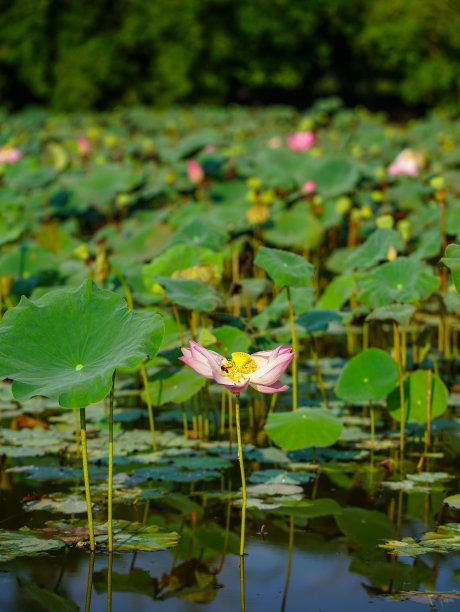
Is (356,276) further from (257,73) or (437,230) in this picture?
(257,73)

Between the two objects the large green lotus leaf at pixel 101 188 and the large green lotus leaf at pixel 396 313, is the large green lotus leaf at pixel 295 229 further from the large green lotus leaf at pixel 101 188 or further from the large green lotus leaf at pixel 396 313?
the large green lotus leaf at pixel 396 313

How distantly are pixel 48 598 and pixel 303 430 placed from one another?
2.49 ft

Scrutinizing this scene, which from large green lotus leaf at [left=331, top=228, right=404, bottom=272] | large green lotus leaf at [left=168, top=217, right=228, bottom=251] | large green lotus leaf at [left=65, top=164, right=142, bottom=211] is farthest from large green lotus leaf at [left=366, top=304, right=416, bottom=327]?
large green lotus leaf at [left=65, top=164, right=142, bottom=211]

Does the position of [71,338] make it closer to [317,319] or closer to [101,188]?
[317,319]

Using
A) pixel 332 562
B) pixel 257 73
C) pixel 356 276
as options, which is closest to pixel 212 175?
pixel 356 276

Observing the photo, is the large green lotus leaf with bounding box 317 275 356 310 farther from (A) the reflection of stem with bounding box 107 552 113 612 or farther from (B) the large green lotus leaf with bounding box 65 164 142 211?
(B) the large green lotus leaf with bounding box 65 164 142 211

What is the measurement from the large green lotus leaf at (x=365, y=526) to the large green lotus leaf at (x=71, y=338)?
606 millimetres

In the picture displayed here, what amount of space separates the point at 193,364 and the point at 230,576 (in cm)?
41

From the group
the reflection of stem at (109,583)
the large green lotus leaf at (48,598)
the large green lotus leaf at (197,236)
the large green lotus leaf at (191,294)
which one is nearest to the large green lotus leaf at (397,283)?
the large green lotus leaf at (191,294)

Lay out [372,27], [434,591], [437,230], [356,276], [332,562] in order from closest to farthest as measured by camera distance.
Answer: [434,591], [332,562], [356,276], [437,230], [372,27]

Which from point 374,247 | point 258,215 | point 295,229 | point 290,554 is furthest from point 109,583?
point 295,229

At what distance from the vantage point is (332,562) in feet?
5.54

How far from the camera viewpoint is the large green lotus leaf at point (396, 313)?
212cm

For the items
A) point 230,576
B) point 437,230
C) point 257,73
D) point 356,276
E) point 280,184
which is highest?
point 257,73
